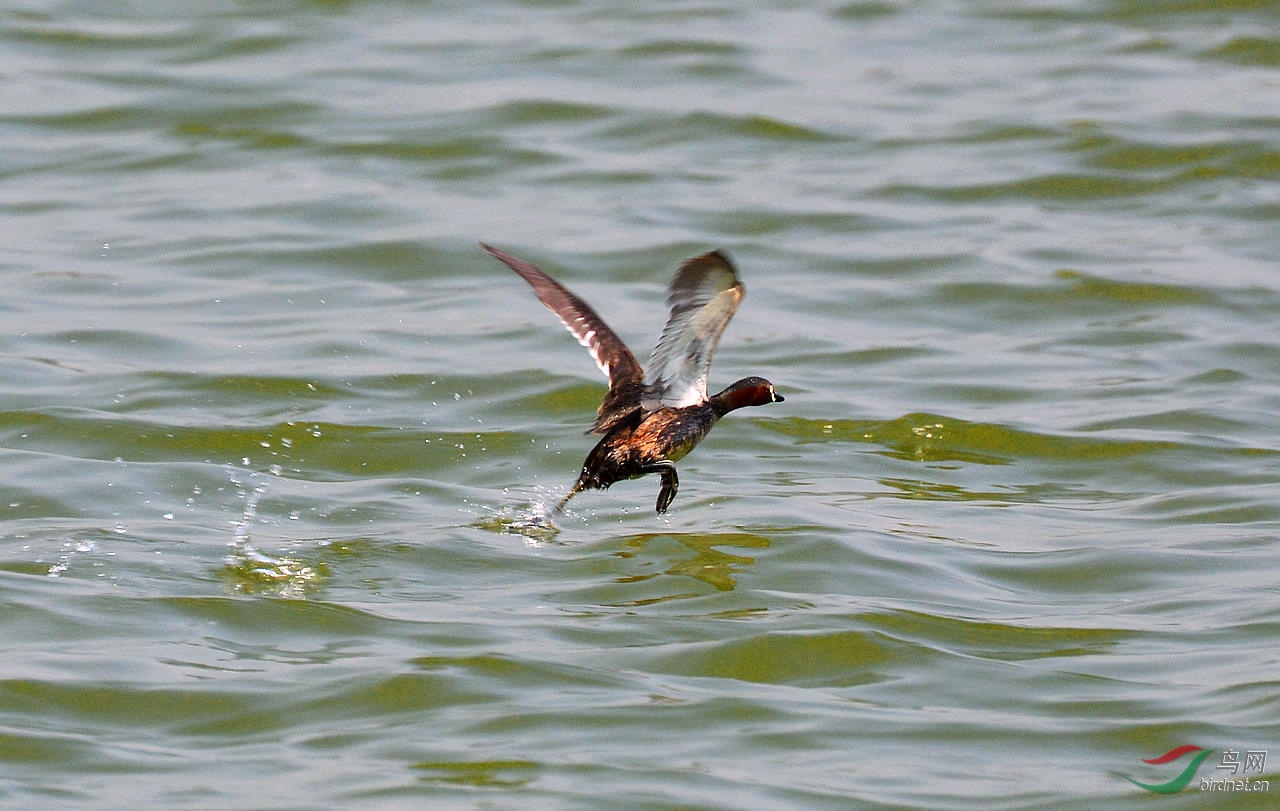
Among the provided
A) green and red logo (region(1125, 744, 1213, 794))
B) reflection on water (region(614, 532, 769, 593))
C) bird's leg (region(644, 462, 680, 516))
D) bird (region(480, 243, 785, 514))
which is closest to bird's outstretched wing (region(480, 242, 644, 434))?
bird (region(480, 243, 785, 514))

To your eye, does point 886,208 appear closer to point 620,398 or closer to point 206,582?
point 620,398

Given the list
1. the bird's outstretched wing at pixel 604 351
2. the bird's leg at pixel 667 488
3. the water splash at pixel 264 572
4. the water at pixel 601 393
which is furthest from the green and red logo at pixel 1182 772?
the water splash at pixel 264 572

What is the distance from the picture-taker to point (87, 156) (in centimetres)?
1419

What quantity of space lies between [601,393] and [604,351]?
2.39m

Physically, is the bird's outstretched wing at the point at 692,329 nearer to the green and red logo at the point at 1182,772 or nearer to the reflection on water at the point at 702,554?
the reflection on water at the point at 702,554

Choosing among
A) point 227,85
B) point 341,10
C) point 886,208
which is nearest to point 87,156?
point 227,85

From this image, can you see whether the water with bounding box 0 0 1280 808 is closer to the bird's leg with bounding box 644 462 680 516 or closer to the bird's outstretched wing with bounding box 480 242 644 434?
the bird's leg with bounding box 644 462 680 516

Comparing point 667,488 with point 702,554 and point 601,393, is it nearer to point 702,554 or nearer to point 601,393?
point 702,554

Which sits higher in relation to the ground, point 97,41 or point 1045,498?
point 97,41

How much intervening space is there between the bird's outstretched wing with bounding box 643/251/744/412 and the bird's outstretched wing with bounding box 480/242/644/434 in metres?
0.09

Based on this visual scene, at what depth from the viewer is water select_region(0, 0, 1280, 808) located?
5.82m

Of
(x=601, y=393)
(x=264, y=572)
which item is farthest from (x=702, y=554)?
(x=601, y=393)

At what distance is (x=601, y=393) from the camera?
9.98m

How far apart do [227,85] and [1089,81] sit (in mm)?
7657
